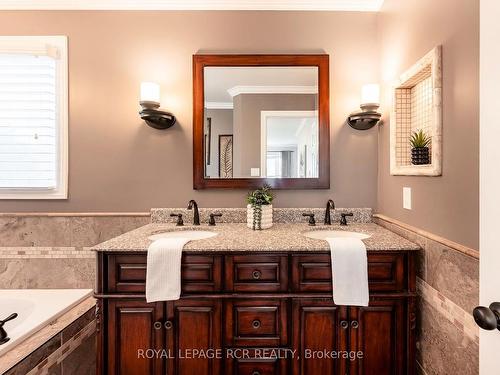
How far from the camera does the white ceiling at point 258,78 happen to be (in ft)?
6.61

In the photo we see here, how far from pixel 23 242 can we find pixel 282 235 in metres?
1.82

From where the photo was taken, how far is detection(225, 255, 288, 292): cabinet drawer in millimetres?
1409

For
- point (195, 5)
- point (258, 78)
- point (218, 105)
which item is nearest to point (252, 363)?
point (218, 105)

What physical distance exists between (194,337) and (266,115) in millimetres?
1434

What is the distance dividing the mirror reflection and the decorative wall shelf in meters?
0.51

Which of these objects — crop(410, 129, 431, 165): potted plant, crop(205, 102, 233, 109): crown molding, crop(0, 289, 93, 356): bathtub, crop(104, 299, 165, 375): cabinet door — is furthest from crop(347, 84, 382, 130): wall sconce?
crop(0, 289, 93, 356): bathtub

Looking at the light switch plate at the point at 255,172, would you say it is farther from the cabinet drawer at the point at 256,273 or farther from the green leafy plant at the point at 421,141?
the green leafy plant at the point at 421,141

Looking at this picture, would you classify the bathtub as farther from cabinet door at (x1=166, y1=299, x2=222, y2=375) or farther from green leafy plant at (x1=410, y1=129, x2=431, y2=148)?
green leafy plant at (x1=410, y1=129, x2=431, y2=148)

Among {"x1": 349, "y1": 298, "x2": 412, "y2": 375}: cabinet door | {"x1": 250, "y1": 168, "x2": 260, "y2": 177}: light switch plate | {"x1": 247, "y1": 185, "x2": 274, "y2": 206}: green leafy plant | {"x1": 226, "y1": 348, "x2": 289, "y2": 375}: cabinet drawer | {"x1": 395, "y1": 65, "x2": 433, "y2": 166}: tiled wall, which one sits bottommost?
{"x1": 226, "y1": 348, "x2": 289, "y2": 375}: cabinet drawer

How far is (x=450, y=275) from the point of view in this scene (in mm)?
1214

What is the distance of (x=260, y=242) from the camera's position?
1.46m

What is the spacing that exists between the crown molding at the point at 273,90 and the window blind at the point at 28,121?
51.6 inches

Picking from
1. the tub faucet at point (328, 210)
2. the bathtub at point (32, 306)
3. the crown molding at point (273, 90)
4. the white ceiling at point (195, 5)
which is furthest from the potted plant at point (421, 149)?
the bathtub at point (32, 306)
